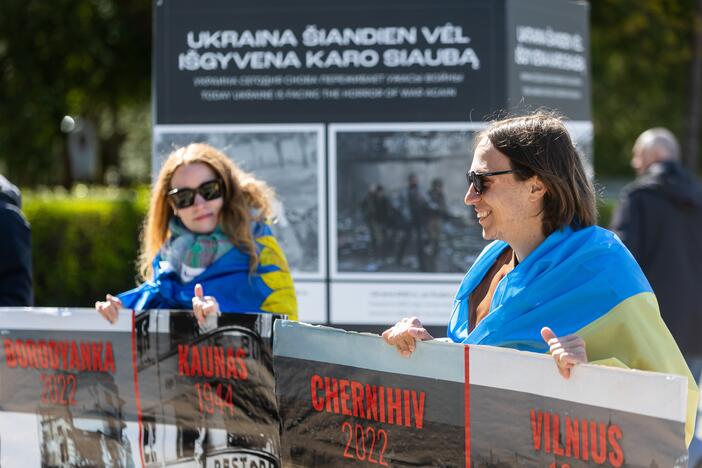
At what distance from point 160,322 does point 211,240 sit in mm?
420

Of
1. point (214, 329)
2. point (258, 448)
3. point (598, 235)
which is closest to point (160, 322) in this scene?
point (214, 329)

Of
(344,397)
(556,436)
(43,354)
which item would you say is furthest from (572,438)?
(43,354)

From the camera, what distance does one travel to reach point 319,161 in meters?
5.15

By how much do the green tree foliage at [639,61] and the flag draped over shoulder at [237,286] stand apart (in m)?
10.8

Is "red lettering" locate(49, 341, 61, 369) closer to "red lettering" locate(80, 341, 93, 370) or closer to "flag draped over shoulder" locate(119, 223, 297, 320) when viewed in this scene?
"red lettering" locate(80, 341, 93, 370)

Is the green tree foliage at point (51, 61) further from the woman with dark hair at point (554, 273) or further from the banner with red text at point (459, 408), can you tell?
the woman with dark hair at point (554, 273)

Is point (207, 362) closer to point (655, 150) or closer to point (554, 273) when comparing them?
point (554, 273)

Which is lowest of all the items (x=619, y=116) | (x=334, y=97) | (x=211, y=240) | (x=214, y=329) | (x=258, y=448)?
(x=258, y=448)

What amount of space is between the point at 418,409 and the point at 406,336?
0.73ft

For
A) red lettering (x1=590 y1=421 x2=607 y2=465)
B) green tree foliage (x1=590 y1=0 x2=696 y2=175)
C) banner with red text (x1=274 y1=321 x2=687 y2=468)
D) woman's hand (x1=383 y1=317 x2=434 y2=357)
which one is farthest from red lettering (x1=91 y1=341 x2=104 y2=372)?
green tree foliage (x1=590 y1=0 x2=696 y2=175)

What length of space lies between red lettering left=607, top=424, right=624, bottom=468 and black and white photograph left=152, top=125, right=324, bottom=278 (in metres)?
2.88

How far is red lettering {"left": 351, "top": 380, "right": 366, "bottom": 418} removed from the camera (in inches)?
115

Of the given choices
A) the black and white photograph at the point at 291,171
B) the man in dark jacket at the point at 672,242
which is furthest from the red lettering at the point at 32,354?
the man in dark jacket at the point at 672,242

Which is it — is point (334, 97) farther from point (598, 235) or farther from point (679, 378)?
point (679, 378)
